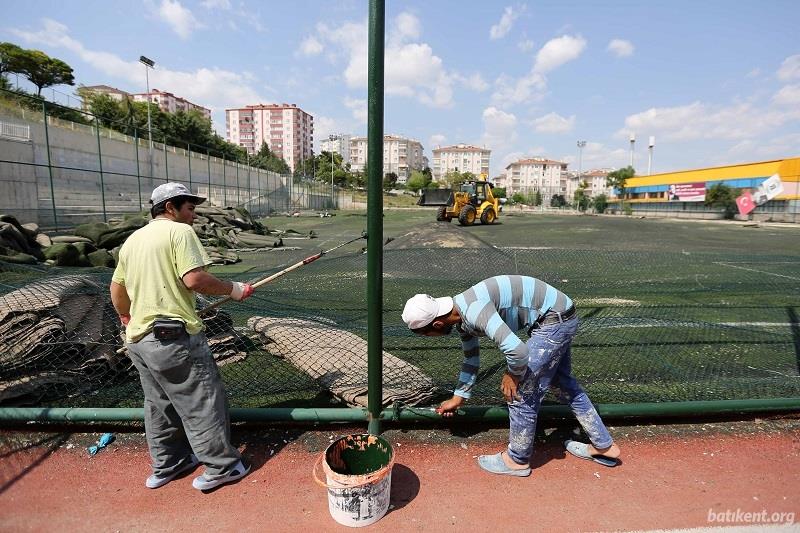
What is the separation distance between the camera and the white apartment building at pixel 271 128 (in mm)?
132875

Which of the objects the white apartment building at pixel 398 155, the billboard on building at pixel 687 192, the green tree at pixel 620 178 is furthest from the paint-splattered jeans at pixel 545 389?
the white apartment building at pixel 398 155

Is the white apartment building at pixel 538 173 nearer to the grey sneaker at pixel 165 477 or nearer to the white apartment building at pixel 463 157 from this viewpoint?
the white apartment building at pixel 463 157

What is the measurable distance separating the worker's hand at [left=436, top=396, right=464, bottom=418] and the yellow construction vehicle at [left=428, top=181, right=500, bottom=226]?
2300 cm

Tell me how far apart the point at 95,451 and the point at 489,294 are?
2697 mm

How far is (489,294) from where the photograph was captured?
2.47 metres

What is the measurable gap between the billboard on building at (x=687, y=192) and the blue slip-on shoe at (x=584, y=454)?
53864 mm

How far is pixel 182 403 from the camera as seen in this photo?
95.3 inches

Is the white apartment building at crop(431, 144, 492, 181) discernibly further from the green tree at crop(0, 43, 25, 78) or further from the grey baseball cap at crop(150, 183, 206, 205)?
the grey baseball cap at crop(150, 183, 206, 205)

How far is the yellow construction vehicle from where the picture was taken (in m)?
25.8

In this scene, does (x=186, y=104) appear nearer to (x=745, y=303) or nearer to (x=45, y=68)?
(x=45, y=68)

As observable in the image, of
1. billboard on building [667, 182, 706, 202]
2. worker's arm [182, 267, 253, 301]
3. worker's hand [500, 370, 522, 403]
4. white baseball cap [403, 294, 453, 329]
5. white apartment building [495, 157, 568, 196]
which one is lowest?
worker's hand [500, 370, 522, 403]

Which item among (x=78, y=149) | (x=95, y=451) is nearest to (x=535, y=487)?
(x=95, y=451)

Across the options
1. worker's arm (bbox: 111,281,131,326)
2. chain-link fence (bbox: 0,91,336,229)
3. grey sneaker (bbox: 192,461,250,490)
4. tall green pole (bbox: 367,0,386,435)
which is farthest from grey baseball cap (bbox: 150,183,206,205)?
chain-link fence (bbox: 0,91,336,229)

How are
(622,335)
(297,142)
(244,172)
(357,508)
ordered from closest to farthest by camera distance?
(357,508)
(622,335)
(244,172)
(297,142)
